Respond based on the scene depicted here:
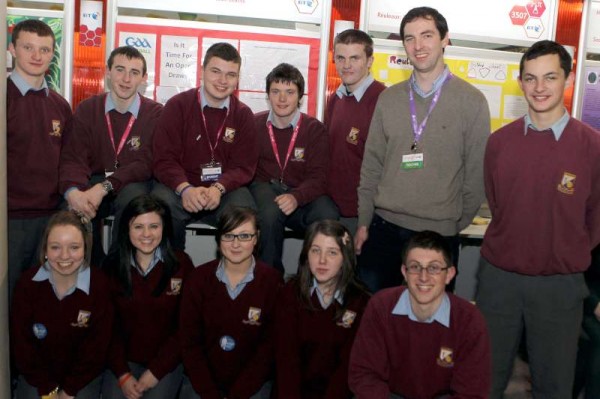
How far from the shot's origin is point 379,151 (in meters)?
3.04

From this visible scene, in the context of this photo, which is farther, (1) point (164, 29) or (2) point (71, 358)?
(1) point (164, 29)

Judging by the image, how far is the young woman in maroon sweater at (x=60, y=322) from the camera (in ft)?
9.40

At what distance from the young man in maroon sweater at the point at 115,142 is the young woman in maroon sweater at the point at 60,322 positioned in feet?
1.58

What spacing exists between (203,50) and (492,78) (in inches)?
90.1

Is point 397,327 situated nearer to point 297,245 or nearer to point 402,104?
point 402,104

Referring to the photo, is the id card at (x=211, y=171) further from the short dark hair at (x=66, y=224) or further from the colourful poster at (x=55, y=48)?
the colourful poster at (x=55, y=48)

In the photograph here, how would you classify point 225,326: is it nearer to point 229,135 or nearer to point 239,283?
point 239,283

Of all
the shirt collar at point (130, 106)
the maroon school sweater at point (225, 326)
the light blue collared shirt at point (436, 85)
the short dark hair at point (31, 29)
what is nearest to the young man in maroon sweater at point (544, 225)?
the light blue collared shirt at point (436, 85)

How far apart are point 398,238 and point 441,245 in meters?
0.38

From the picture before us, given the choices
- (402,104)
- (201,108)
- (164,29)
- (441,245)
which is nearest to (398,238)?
(441,245)

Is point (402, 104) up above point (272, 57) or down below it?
below

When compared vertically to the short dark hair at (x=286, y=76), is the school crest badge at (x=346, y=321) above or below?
below

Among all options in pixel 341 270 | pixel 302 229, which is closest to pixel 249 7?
pixel 302 229

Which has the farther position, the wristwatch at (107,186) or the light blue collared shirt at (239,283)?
the wristwatch at (107,186)
